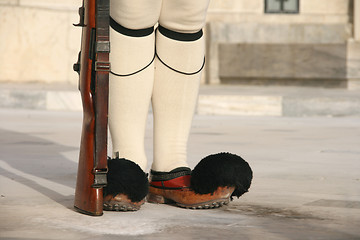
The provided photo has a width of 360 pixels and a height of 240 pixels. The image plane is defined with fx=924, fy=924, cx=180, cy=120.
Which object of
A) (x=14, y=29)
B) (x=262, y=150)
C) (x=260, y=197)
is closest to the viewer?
(x=260, y=197)

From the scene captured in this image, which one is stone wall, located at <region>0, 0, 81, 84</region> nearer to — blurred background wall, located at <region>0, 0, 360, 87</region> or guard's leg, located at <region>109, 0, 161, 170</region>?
blurred background wall, located at <region>0, 0, 360, 87</region>

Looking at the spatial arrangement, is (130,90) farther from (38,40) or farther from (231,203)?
(38,40)

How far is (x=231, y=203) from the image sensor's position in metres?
2.79

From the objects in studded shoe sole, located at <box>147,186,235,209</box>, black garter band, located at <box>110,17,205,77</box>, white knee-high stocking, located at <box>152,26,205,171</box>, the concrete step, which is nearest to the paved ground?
studded shoe sole, located at <box>147,186,235,209</box>

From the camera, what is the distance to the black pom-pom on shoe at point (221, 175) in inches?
104

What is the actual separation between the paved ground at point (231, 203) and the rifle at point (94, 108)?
0.06 m

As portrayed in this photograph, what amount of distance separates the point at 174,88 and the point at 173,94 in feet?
0.06

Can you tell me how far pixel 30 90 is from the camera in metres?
7.38

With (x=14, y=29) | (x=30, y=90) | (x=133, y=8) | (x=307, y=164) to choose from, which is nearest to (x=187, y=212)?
(x=133, y=8)

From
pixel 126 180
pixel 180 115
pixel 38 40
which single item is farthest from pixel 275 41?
pixel 126 180

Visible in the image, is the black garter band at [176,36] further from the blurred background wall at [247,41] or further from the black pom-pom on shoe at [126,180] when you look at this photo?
the blurred background wall at [247,41]

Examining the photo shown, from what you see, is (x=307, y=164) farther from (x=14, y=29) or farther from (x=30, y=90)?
(x=14, y=29)

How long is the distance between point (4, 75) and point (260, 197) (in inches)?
251

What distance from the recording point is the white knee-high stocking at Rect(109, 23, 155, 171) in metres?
2.72
